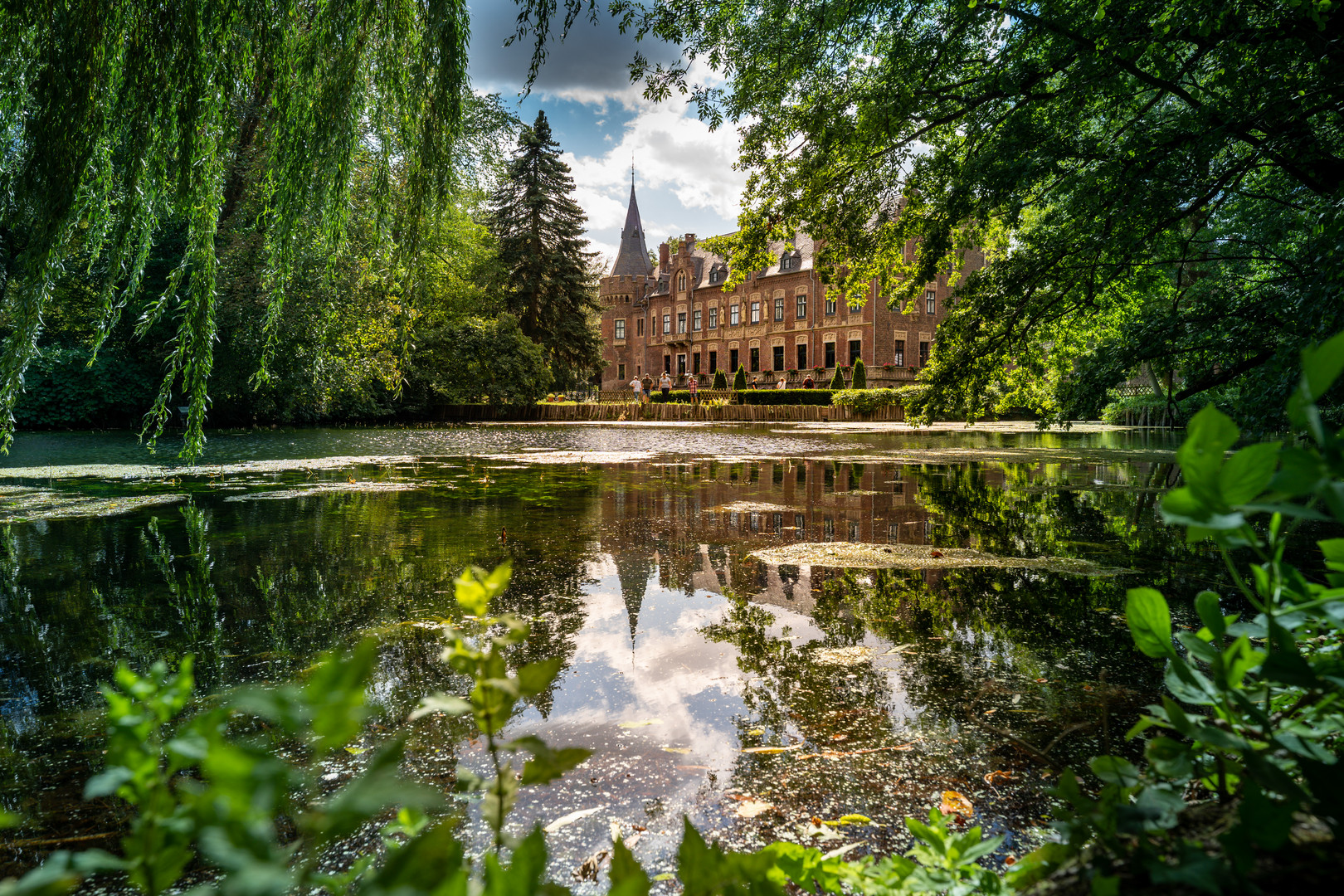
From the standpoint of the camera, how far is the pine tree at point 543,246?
3703 cm

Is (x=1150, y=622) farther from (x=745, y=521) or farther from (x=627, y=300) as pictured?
(x=627, y=300)

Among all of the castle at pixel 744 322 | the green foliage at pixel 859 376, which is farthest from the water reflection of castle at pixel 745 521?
the castle at pixel 744 322

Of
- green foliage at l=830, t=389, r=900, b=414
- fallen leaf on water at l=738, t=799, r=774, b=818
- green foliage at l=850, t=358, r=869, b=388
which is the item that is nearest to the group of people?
green foliage at l=850, t=358, r=869, b=388

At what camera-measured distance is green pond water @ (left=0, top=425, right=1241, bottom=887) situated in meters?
1.86

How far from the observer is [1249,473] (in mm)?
616

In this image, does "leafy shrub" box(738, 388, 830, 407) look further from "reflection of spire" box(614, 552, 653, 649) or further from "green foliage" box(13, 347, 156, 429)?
"reflection of spire" box(614, 552, 653, 649)

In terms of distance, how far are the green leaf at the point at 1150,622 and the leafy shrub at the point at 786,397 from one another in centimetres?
3554

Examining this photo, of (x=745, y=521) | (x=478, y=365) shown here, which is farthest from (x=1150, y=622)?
(x=478, y=365)

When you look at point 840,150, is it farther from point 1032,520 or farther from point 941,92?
point 1032,520

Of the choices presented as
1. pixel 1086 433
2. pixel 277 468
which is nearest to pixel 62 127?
pixel 277 468

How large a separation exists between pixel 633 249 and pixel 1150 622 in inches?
2382

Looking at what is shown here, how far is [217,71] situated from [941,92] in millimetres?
7255

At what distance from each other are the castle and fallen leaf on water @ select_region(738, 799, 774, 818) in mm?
36427

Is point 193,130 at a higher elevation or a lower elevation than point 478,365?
lower
